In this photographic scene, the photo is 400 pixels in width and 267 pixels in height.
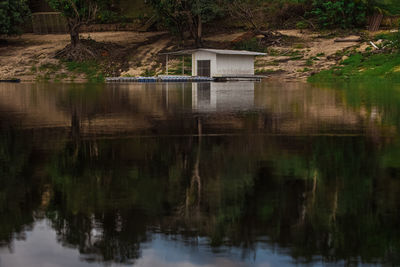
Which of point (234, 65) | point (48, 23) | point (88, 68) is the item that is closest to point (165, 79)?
point (234, 65)

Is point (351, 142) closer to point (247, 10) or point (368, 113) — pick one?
point (368, 113)

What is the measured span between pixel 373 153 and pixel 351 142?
1.58m

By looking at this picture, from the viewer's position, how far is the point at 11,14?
69.9 m

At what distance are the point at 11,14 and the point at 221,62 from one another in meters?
26.0

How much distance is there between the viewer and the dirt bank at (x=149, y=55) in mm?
59281

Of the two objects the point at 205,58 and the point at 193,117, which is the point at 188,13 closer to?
the point at 205,58

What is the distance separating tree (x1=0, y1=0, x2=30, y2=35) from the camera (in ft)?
226

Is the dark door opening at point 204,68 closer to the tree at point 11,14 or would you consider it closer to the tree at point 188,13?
the tree at point 188,13

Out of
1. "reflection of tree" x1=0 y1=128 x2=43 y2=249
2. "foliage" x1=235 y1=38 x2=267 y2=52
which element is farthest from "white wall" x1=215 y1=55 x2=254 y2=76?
"reflection of tree" x1=0 y1=128 x2=43 y2=249

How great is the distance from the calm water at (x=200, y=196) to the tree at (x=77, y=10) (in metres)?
51.2

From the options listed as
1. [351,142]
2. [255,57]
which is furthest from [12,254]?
[255,57]

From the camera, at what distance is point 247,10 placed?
227 feet

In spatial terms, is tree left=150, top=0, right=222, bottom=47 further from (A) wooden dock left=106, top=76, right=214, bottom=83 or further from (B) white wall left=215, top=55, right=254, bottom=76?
(A) wooden dock left=106, top=76, right=214, bottom=83

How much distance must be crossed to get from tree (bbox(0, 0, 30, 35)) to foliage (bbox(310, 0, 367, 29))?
31.1 meters
